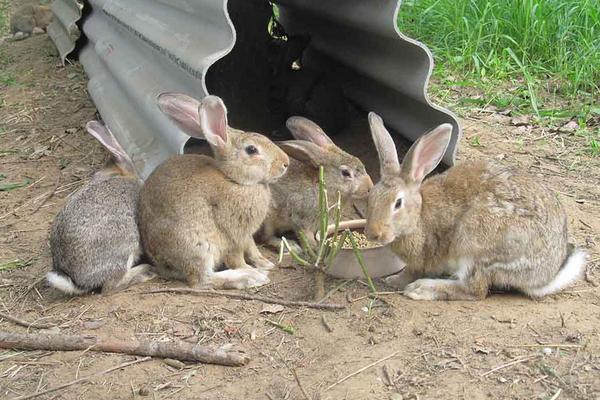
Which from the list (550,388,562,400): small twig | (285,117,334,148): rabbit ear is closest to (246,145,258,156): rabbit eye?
(285,117,334,148): rabbit ear

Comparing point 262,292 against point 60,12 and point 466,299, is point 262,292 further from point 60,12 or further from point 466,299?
point 60,12

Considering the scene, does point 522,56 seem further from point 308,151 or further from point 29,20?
point 29,20

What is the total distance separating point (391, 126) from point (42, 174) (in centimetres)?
260

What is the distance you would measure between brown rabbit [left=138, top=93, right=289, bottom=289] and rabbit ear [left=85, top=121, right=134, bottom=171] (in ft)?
1.46

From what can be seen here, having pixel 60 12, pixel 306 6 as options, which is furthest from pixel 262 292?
pixel 60 12

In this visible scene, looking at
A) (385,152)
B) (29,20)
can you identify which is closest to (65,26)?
(29,20)

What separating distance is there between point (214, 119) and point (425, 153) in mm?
1076

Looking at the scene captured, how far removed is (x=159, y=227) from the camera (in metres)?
3.88

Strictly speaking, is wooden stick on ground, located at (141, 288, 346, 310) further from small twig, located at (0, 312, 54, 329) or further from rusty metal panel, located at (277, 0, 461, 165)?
rusty metal panel, located at (277, 0, 461, 165)

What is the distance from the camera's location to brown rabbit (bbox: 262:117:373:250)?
4.36 meters

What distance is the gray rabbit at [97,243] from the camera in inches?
149

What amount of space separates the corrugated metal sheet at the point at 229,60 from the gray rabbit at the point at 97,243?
48 cm

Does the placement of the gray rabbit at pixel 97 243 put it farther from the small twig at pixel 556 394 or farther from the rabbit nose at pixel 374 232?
the small twig at pixel 556 394

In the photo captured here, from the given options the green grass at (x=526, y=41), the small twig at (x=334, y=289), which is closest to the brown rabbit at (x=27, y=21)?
the green grass at (x=526, y=41)
